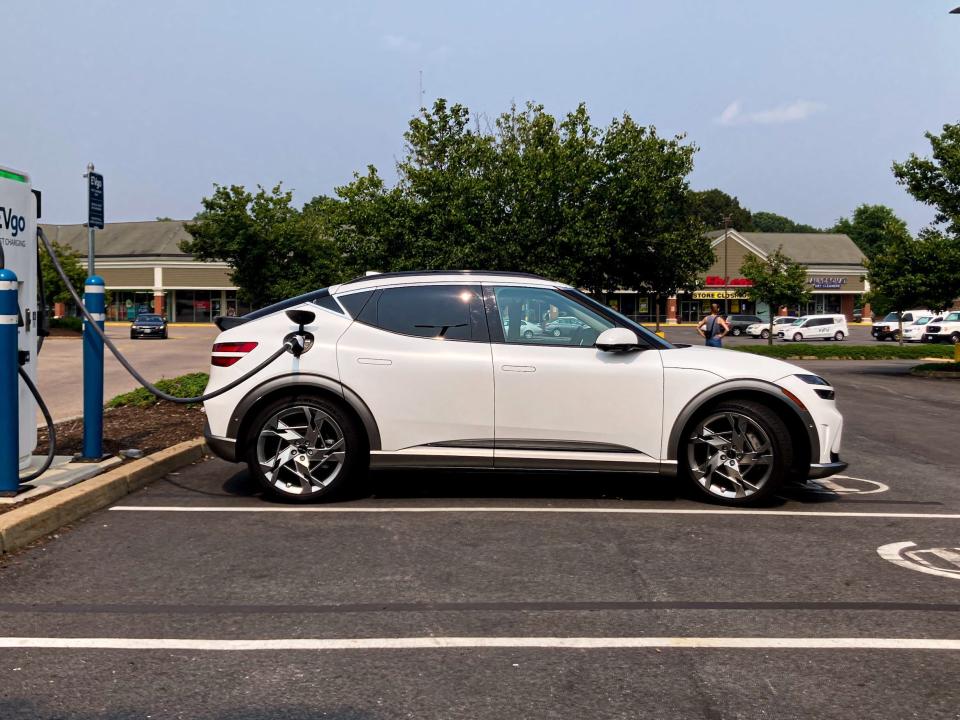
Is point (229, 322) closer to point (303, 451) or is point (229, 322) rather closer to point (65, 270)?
point (303, 451)

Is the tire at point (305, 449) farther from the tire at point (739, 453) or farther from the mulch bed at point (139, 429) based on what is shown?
the tire at point (739, 453)

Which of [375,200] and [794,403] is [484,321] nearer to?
[794,403]

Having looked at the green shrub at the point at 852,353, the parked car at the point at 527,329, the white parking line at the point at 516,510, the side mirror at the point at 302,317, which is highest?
the side mirror at the point at 302,317

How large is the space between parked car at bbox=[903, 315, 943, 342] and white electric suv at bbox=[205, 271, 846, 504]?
52.2 m

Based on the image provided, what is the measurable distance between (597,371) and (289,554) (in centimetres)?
255

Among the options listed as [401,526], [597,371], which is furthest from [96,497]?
[597,371]

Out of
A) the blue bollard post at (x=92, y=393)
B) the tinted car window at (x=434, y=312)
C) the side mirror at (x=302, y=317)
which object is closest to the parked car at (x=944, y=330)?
the tinted car window at (x=434, y=312)

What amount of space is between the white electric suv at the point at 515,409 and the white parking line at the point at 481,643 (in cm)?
269

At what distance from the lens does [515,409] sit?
6598 millimetres

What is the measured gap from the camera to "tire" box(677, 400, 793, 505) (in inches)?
258

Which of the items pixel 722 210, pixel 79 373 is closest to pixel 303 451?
pixel 79 373

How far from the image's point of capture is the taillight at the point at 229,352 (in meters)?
6.84

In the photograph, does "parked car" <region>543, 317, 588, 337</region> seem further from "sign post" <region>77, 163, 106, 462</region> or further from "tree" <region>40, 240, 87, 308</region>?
"tree" <region>40, 240, 87, 308</region>

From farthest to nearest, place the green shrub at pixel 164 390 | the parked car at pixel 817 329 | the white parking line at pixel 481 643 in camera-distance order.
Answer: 1. the parked car at pixel 817 329
2. the green shrub at pixel 164 390
3. the white parking line at pixel 481 643
